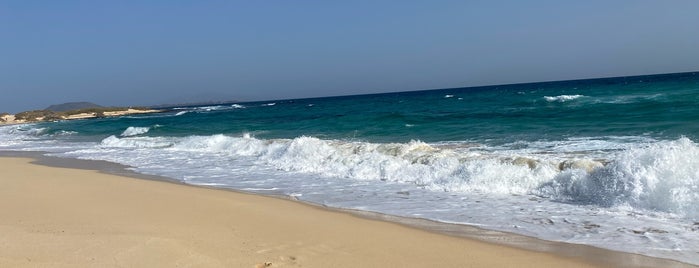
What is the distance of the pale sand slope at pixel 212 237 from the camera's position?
4938 millimetres

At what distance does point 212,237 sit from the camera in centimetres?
588

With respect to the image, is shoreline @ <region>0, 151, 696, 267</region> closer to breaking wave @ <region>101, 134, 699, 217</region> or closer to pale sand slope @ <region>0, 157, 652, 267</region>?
pale sand slope @ <region>0, 157, 652, 267</region>

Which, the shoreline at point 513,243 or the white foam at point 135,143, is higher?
the white foam at point 135,143

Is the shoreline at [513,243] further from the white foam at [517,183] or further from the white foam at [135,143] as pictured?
the white foam at [135,143]

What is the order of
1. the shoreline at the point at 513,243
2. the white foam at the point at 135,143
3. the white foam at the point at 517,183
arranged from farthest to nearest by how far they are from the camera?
the white foam at the point at 135,143
the white foam at the point at 517,183
the shoreline at the point at 513,243

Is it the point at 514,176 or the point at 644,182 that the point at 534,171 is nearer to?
the point at 514,176

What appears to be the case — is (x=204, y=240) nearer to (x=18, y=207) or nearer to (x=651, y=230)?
(x=18, y=207)

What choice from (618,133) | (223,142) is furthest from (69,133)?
(618,133)

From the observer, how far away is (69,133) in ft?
112

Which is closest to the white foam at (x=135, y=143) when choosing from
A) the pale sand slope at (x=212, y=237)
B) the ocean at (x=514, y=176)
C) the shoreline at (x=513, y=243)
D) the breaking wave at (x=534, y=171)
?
the ocean at (x=514, y=176)

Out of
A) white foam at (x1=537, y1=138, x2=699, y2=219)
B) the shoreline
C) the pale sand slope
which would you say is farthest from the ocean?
the pale sand slope

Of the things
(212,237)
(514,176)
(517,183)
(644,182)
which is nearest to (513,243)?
(644,182)

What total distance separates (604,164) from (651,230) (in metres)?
3.17

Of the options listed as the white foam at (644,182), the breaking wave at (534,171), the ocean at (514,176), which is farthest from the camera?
the breaking wave at (534,171)
